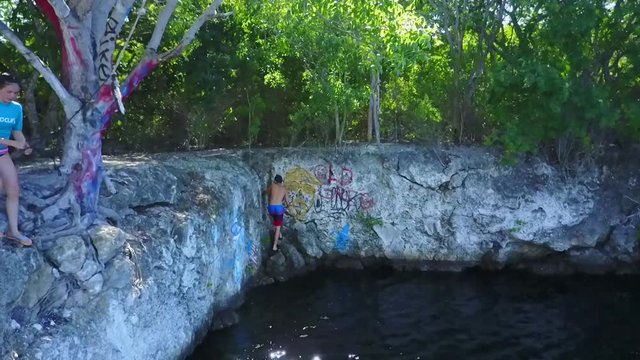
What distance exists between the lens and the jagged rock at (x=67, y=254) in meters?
6.08

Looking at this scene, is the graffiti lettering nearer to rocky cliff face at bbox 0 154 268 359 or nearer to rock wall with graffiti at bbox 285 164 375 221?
rocky cliff face at bbox 0 154 268 359

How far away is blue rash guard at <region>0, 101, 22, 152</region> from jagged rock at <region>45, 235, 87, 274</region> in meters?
1.26

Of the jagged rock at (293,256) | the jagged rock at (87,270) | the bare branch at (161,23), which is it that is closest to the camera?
the jagged rock at (87,270)

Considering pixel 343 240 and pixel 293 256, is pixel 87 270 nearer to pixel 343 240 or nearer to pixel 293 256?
pixel 293 256

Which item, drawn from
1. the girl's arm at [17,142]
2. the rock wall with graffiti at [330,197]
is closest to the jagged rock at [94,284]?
the girl's arm at [17,142]

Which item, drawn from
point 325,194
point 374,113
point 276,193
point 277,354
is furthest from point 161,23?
point 374,113

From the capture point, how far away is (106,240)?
6.59m

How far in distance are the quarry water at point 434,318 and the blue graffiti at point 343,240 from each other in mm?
679

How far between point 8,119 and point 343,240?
26.9 feet

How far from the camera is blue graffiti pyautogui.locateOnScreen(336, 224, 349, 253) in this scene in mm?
12766

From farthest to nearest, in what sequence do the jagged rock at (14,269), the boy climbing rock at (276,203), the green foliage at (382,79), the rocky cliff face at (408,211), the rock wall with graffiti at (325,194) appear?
the rock wall with graffiti at (325,194) → the boy climbing rock at (276,203) → the green foliage at (382,79) → the rocky cliff face at (408,211) → the jagged rock at (14,269)

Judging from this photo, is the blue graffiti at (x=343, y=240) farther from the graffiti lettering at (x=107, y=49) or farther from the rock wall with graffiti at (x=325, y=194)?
the graffiti lettering at (x=107, y=49)

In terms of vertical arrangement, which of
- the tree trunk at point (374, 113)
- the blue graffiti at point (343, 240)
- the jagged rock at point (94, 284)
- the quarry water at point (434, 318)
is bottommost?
the quarry water at point (434, 318)

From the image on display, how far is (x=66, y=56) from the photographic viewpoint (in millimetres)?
6926
